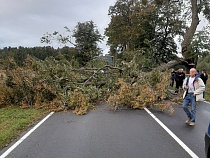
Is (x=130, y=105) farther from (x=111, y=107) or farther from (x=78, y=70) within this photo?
(x=78, y=70)

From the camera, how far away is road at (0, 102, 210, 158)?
5637mm

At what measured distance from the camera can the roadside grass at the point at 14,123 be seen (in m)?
7.04

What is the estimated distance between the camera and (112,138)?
682 centimetres

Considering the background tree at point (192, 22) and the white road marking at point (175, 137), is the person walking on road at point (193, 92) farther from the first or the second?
the background tree at point (192, 22)

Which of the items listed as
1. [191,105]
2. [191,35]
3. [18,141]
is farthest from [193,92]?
[191,35]

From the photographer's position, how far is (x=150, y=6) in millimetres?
27219

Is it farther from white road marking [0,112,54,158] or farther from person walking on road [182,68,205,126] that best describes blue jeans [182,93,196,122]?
white road marking [0,112,54,158]

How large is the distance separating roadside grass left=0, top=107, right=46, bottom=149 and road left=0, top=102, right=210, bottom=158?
47 cm

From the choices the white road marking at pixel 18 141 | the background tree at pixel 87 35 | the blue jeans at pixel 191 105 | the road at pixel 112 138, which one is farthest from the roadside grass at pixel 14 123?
the background tree at pixel 87 35

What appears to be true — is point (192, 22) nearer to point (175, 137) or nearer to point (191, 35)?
point (191, 35)

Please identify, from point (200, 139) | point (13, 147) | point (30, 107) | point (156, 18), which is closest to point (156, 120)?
point (200, 139)

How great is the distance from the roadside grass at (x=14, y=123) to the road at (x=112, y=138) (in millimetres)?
471

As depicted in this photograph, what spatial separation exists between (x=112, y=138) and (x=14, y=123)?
363 centimetres

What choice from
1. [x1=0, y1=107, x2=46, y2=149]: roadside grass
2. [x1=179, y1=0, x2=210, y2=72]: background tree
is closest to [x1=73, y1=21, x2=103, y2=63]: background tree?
[x1=179, y1=0, x2=210, y2=72]: background tree
